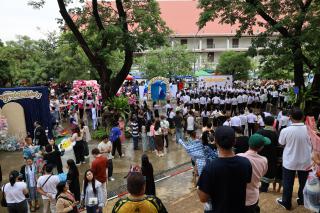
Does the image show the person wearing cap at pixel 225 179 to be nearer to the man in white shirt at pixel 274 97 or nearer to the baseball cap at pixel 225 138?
→ the baseball cap at pixel 225 138

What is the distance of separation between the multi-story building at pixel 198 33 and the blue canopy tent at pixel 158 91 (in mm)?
19679

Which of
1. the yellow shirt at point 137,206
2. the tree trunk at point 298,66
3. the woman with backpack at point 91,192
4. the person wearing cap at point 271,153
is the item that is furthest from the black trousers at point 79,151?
the tree trunk at point 298,66

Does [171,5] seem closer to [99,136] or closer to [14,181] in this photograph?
[99,136]

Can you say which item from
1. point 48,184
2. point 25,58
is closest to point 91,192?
point 48,184

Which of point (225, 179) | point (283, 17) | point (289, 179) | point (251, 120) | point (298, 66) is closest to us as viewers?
point (225, 179)

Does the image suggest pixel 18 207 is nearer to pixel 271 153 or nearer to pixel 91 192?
pixel 91 192

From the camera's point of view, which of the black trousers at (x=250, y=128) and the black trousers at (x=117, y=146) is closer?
the black trousers at (x=117, y=146)

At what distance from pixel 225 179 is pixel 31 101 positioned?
1334cm

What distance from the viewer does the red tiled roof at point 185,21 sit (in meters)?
46.1

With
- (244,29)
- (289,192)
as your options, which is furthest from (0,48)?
(289,192)

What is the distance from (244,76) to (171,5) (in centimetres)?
2161

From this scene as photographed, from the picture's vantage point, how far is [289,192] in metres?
5.84

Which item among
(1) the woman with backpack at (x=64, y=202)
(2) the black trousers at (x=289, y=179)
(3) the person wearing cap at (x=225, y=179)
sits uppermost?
(3) the person wearing cap at (x=225, y=179)

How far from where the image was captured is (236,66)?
31609 mm
